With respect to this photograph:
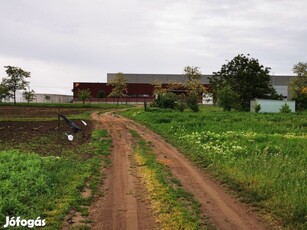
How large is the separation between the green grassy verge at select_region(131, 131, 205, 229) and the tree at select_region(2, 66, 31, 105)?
6021 centimetres

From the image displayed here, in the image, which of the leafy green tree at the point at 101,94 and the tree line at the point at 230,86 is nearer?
the tree line at the point at 230,86

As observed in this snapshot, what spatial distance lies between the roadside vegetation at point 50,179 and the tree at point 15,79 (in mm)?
54100

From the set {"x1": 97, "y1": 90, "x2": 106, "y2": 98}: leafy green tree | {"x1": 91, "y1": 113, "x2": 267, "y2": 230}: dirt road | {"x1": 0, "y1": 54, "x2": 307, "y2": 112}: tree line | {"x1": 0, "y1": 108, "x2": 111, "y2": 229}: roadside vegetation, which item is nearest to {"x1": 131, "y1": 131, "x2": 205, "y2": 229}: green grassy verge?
{"x1": 91, "y1": 113, "x2": 267, "y2": 230}: dirt road

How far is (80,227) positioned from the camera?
6.96m

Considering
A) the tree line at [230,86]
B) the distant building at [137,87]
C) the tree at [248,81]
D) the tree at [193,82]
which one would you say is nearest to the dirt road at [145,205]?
the tree line at [230,86]

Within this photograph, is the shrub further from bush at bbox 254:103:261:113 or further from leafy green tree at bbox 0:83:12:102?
leafy green tree at bbox 0:83:12:102

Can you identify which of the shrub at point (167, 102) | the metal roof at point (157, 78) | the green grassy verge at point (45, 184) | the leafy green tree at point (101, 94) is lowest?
the green grassy verge at point (45, 184)

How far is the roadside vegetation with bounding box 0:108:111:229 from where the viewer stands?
25.2ft

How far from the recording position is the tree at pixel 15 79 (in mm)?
67963

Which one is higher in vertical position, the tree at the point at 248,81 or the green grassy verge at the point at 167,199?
the tree at the point at 248,81

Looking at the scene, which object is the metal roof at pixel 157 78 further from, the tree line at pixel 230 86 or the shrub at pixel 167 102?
the shrub at pixel 167 102

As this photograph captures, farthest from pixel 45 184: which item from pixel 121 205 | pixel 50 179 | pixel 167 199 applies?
pixel 167 199

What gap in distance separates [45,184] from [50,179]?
556mm

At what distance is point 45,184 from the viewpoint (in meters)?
9.43
